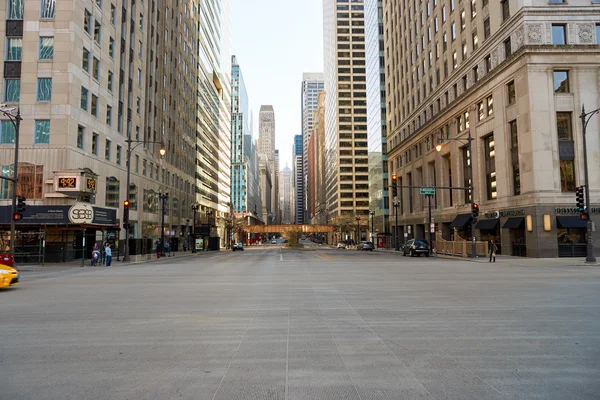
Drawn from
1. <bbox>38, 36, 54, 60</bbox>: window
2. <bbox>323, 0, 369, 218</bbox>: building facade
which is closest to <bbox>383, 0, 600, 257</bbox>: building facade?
<bbox>38, 36, 54, 60</bbox>: window

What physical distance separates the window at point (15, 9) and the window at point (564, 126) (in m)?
47.2

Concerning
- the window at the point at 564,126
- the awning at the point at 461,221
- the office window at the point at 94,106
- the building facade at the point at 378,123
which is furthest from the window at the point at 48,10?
the building facade at the point at 378,123

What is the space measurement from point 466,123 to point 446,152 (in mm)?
7436

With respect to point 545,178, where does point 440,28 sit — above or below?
above

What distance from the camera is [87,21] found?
37469 millimetres

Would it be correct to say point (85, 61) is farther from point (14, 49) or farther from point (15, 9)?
point (15, 9)

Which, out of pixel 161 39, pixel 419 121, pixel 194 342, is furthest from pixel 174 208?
pixel 194 342

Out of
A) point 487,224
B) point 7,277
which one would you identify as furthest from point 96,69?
point 487,224

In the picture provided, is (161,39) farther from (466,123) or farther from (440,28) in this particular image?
(466,123)

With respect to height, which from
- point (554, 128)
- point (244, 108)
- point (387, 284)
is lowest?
point (387, 284)

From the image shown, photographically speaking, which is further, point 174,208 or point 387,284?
point 174,208

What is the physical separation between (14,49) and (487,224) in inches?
1859

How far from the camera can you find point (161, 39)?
197 ft

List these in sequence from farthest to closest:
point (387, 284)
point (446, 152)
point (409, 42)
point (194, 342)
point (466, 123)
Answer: point (409, 42) < point (446, 152) < point (466, 123) < point (387, 284) < point (194, 342)
